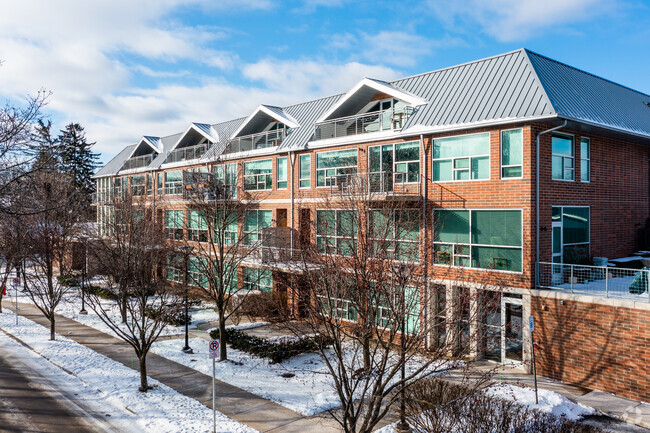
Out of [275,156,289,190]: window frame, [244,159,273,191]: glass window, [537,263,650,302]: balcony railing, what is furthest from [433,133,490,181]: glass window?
[244,159,273,191]: glass window

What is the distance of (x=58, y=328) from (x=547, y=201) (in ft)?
80.5

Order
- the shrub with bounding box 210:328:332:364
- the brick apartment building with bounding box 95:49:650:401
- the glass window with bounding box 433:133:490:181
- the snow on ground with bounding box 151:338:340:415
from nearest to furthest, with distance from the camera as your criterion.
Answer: the snow on ground with bounding box 151:338:340:415, the brick apartment building with bounding box 95:49:650:401, the glass window with bounding box 433:133:490:181, the shrub with bounding box 210:328:332:364

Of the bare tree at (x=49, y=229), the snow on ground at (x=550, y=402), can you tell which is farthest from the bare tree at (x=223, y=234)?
the snow on ground at (x=550, y=402)

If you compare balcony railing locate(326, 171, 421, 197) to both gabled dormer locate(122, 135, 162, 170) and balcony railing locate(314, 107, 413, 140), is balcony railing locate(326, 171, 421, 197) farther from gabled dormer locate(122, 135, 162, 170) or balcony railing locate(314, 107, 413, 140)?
gabled dormer locate(122, 135, 162, 170)

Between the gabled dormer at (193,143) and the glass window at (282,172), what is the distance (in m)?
7.32

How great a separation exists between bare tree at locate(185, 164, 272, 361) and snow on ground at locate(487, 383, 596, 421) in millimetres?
10148

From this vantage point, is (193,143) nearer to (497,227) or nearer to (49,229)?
(49,229)

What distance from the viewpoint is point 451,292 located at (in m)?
17.8

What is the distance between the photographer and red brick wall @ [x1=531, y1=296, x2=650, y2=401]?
13523mm

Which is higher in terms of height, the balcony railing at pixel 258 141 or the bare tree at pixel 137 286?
the balcony railing at pixel 258 141

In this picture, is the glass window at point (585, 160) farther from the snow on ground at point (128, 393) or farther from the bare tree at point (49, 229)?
the bare tree at point (49, 229)

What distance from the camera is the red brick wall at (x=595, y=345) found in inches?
532

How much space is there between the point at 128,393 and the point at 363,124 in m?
14.9

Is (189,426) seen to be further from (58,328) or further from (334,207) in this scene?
(58,328)
